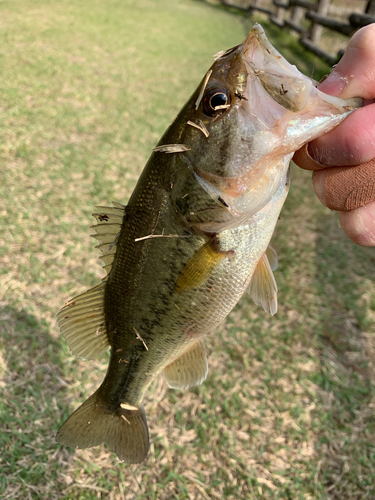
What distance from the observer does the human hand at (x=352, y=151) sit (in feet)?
3.56

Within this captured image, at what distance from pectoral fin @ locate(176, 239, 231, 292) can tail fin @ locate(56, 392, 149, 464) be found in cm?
71

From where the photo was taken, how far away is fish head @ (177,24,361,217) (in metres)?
1.08

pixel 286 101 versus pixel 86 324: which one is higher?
pixel 286 101

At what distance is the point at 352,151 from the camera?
3.67 feet

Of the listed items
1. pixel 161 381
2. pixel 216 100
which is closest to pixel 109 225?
pixel 216 100

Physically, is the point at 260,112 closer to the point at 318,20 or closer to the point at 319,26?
the point at 318,20

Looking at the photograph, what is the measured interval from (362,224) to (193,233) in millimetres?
561

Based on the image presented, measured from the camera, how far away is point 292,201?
445 centimetres

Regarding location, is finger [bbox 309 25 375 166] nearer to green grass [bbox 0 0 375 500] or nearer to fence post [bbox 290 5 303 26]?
green grass [bbox 0 0 375 500]

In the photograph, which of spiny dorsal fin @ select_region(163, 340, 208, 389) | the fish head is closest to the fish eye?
the fish head

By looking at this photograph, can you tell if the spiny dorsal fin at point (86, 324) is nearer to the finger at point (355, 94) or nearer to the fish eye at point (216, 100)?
the fish eye at point (216, 100)

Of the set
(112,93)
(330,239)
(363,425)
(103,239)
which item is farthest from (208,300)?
(112,93)

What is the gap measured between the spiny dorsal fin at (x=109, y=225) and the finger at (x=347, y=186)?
0.74 m

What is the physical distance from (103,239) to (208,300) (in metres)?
A: 0.49
